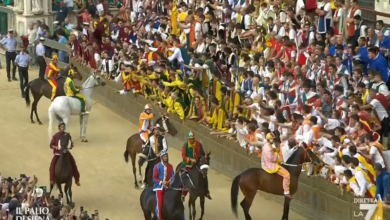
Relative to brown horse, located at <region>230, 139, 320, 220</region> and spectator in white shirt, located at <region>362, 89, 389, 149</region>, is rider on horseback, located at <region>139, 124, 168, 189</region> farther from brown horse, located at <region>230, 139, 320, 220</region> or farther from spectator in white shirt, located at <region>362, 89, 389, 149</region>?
spectator in white shirt, located at <region>362, 89, 389, 149</region>

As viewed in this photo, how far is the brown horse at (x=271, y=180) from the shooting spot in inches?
821

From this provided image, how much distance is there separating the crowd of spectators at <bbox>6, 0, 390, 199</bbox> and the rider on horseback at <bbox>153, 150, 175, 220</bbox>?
2877 millimetres

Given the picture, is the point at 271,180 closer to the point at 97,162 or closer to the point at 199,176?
the point at 199,176

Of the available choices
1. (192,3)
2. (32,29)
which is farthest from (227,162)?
(32,29)

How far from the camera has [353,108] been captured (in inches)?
837

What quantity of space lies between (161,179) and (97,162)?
611cm

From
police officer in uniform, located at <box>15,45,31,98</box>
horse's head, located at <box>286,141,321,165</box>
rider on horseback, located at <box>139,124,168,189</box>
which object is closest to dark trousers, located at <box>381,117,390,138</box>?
horse's head, located at <box>286,141,321,165</box>

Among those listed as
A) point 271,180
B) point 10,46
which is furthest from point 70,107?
point 271,180

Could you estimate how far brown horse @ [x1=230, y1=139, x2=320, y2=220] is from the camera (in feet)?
68.4

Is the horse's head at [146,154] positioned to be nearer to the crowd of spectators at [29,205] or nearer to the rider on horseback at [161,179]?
the rider on horseback at [161,179]

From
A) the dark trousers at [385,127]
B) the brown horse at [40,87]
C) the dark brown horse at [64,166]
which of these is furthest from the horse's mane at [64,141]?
the dark trousers at [385,127]

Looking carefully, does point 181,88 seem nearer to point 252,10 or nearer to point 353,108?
point 252,10

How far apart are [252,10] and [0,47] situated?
11122 mm

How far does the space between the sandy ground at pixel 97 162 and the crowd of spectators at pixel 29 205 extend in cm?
281
